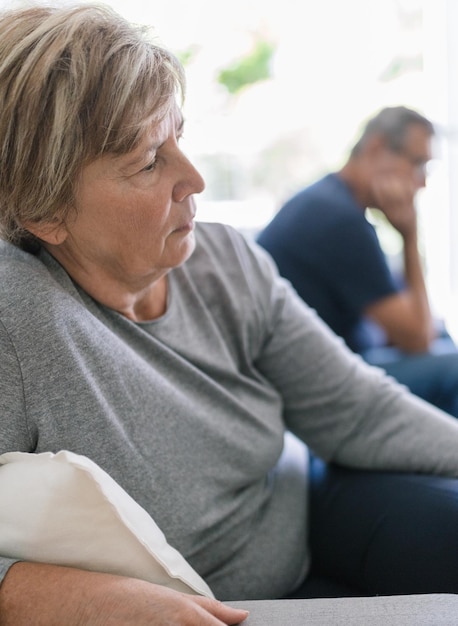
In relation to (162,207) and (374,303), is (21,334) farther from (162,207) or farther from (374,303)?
(374,303)

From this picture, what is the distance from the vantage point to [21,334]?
0.89 metres

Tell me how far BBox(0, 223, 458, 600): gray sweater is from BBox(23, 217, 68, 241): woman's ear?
0.03 meters

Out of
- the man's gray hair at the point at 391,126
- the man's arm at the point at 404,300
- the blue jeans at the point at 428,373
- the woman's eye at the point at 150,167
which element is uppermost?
the woman's eye at the point at 150,167

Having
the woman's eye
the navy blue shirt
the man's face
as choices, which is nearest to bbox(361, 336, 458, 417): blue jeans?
the navy blue shirt

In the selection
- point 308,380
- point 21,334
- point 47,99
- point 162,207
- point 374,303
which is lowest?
point 374,303

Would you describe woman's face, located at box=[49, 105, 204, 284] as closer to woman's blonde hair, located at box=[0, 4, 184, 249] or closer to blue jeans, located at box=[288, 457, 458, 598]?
woman's blonde hair, located at box=[0, 4, 184, 249]

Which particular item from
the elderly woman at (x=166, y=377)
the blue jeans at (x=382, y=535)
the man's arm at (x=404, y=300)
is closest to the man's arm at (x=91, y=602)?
the elderly woman at (x=166, y=377)

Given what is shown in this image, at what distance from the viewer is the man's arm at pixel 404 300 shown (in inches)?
79.2

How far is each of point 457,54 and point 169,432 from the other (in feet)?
9.62

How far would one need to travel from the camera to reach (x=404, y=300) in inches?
80.2

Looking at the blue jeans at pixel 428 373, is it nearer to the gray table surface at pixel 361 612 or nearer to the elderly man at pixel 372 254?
the elderly man at pixel 372 254

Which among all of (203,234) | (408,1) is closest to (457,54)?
(408,1)

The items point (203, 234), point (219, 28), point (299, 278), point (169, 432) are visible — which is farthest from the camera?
point (219, 28)

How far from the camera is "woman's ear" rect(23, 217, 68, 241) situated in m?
0.96
